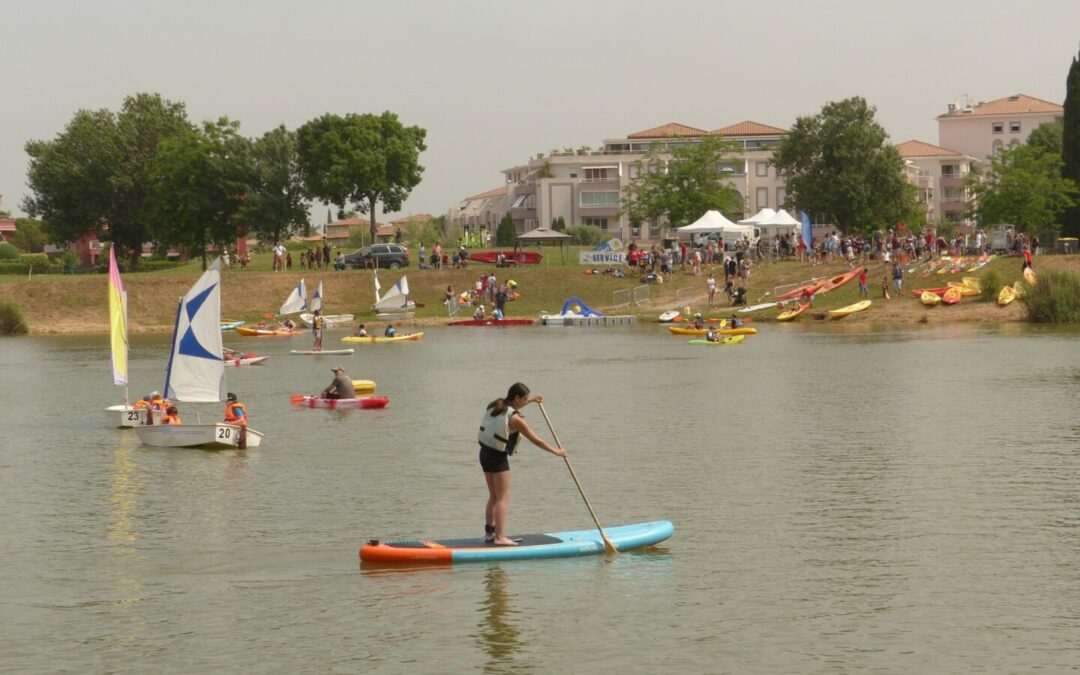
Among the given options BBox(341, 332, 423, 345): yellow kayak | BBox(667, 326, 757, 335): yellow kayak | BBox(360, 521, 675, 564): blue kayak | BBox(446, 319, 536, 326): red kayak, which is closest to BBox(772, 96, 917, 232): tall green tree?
BBox(446, 319, 536, 326): red kayak

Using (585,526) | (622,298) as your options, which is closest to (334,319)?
(622,298)

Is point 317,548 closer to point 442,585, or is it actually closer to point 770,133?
point 442,585

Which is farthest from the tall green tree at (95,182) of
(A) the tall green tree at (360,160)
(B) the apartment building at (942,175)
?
(B) the apartment building at (942,175)

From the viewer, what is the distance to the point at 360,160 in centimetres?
11619

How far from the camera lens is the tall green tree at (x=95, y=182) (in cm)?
12375

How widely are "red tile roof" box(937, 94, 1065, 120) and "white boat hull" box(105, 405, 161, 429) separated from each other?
167423 mm

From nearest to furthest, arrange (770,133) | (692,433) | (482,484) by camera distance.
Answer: (482,484) → (692,433) → (770,133)

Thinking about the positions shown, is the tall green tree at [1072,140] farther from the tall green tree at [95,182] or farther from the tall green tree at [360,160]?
the tall green tree at [95,182]

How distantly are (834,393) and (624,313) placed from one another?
42.6m

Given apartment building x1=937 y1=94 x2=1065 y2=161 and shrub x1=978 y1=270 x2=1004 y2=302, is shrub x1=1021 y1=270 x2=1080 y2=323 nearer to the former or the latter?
shrub x1=978 y1=270 x2=1004 y2=302

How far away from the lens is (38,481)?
3234 cm

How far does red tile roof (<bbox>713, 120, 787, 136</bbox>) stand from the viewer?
166 m

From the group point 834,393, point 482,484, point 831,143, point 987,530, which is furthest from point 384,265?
point 987,530

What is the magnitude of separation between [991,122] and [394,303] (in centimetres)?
12412
